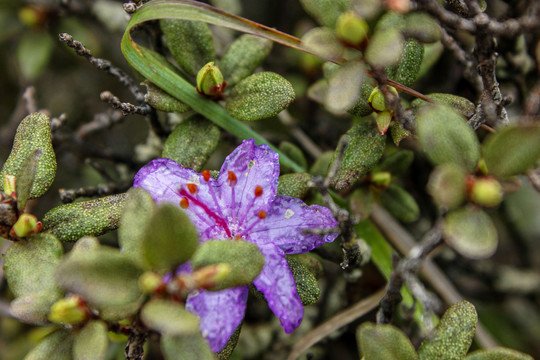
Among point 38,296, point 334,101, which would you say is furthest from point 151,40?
point 38,296

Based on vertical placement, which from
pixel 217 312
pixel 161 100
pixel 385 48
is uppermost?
pixel 385 48

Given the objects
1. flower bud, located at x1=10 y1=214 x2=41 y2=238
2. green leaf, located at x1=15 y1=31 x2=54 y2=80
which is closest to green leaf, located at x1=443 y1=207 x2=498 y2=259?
flower bud, located at x1=10 y1=214 x2=41 y2=238

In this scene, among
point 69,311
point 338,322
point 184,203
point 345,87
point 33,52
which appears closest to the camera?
point 69,311

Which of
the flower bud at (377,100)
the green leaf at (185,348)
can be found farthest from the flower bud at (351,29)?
the green leaf at (185,348)

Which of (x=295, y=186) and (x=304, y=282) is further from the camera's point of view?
(x=295, y=186)

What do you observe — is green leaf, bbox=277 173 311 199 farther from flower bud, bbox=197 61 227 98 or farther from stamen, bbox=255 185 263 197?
flower bud, bbox=197 61 227 98

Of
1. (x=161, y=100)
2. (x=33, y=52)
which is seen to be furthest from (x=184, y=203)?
(x=33, y=52)

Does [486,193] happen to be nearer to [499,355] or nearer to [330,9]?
[499,355]
